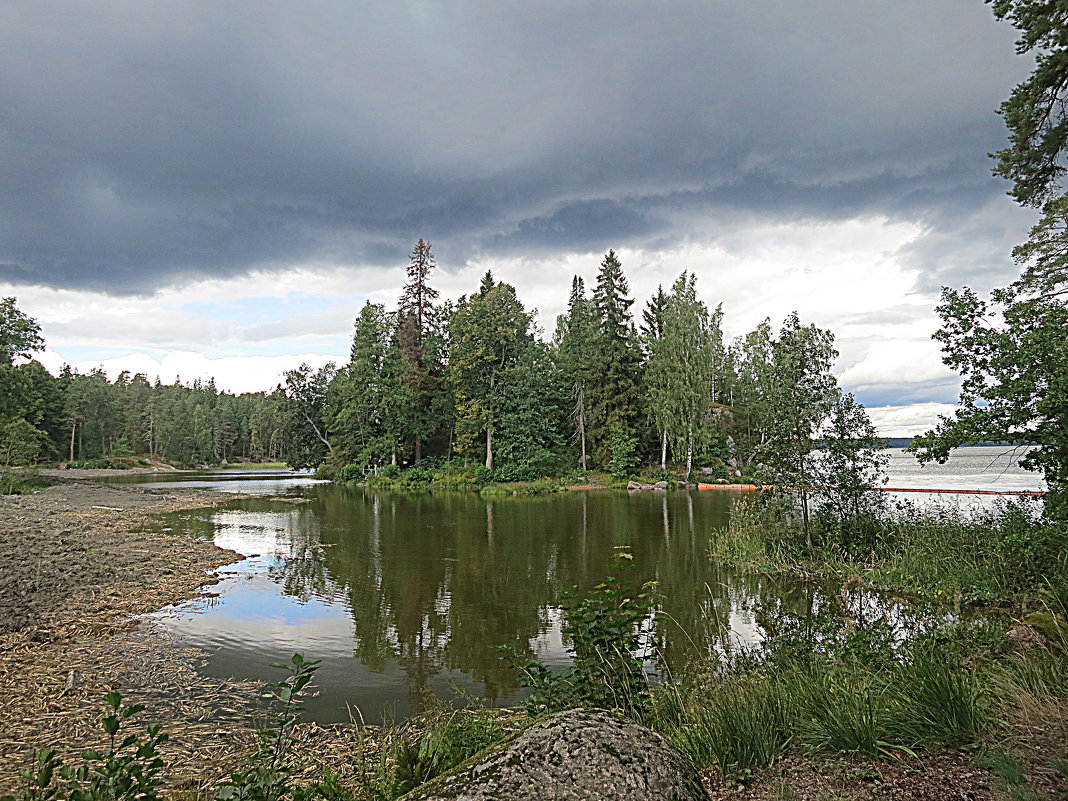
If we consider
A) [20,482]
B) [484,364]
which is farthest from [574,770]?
[484,364]

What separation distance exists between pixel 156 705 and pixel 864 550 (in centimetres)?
1254

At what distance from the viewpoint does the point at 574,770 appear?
1952mm

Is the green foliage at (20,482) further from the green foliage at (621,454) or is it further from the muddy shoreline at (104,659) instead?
the green foliage at (621,454)

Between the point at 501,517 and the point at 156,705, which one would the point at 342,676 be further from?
the point at 501,517

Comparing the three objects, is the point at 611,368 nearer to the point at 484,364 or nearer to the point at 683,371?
the point at 683,371

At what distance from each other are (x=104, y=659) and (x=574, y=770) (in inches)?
316

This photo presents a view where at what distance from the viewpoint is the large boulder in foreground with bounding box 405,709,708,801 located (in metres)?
1.87

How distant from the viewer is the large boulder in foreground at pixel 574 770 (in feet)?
6.15

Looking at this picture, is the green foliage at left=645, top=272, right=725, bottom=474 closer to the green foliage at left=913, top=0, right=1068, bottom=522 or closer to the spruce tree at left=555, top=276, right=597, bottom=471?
the spruce tree at left=555, top=276, right=597, bottom=471

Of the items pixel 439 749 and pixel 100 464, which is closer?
pixel 439 749

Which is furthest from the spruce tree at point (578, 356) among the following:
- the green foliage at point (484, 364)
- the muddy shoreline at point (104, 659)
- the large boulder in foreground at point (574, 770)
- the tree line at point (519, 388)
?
the large boulder in foreground at point (574, 770)

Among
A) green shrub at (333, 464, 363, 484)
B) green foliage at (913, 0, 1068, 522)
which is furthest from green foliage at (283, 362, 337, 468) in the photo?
green foliage at (913, 0, 1068, 522)

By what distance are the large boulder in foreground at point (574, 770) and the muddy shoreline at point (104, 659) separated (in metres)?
3.34

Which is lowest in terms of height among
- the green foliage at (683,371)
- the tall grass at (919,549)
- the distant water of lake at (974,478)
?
the distant water of lake at (974,478)
